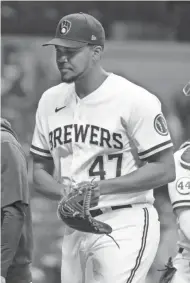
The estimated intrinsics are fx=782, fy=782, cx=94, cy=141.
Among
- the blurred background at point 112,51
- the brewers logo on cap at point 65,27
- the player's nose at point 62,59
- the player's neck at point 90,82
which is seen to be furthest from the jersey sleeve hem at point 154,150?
the blurred background at point 112,51

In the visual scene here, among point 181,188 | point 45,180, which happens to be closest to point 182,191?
point 181,188

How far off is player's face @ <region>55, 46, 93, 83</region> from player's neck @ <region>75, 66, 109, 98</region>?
5 cm

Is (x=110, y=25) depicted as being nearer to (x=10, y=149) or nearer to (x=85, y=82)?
(x=85, y=82)

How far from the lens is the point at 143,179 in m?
3.17

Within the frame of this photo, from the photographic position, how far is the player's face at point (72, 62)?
3219 millimetres

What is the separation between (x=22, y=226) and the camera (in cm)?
296

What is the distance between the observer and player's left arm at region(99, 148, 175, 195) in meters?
3.16

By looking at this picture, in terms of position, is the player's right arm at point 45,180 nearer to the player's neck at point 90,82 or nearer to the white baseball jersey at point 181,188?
the player's neck at point 90,82

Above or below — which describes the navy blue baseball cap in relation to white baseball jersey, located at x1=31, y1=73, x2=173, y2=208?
above

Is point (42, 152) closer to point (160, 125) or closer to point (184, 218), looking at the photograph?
point (160, 125)

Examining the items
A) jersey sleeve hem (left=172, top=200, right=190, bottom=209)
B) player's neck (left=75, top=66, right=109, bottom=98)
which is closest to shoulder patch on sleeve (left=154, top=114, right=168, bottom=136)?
player's neck (left=75, top=66, right=109, bottom=98)

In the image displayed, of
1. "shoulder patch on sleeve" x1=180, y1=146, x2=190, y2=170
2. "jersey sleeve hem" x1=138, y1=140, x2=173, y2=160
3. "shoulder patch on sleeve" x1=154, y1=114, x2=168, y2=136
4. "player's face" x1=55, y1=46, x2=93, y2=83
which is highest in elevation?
"player's face" x1=55, y1=46, x2=93, y2=83

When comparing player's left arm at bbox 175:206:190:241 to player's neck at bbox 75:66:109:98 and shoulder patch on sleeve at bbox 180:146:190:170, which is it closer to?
shoulder patch on sleeve at bbox 180:146:190:170

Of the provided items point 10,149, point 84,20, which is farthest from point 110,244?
point 84,20
